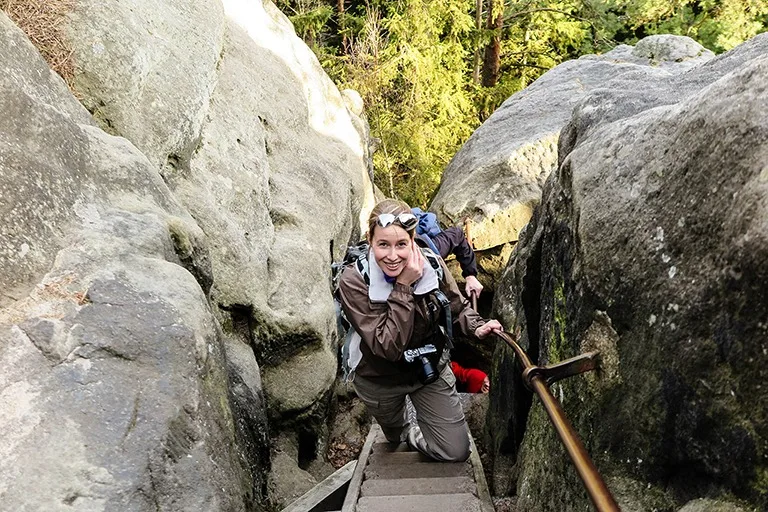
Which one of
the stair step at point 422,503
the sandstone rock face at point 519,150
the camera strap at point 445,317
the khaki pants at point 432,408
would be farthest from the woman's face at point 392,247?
the sandstone rock face at point 519,150

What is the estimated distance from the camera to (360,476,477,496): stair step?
5.21 m

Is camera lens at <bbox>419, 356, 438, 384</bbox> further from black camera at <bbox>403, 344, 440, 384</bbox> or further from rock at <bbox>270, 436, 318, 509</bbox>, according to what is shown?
rock at <bbox>270, 436, 318, 509</bbox>

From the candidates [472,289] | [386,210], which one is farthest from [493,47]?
[386,210]

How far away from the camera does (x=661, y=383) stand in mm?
2609

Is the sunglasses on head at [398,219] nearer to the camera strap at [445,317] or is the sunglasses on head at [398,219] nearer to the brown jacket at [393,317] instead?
the brown jacket at [393,317]

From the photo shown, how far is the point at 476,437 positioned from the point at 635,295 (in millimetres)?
6272

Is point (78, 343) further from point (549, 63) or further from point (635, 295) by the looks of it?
point (549, 63)

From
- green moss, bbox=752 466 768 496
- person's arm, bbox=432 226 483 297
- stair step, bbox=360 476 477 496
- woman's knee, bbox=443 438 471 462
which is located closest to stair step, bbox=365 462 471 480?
woman's knee, bbox=443 438 471 462

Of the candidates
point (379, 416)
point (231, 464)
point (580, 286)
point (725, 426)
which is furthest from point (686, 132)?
point (379, 416)

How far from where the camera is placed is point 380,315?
4949 mm

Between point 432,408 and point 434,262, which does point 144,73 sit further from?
point 432,408

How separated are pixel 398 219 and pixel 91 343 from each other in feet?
7.84

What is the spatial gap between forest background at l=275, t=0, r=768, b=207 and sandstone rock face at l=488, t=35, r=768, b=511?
15.7 meters

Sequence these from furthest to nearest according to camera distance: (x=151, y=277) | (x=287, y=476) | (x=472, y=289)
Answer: (x=287, y=476) < (x=472, y=289) < (x=151, y=277)
